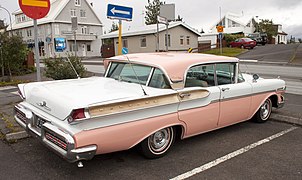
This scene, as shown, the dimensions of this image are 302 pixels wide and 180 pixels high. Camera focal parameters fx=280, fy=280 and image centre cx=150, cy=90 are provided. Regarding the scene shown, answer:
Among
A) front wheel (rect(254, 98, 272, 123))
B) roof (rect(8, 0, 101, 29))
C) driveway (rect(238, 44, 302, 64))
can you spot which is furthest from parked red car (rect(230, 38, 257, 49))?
front wheel (rect(254, 98, 272, 123))

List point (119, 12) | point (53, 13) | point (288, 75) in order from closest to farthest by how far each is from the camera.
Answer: point (119, 12)
point (288, 75)
point (53, 13)

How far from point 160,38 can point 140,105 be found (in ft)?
102

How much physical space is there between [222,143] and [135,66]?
6.22ft

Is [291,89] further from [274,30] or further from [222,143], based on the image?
[274,30]

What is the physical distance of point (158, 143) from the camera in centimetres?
398

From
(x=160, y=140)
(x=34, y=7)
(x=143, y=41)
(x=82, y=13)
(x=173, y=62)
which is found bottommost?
(x=160, y=140)

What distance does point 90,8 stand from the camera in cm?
5034

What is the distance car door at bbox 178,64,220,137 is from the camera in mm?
4035

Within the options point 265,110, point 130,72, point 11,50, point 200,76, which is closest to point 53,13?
point 11,50

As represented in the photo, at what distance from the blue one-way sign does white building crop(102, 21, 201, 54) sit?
86.1 ft

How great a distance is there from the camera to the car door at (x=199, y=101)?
159 inches

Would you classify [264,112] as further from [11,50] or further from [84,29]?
[84,29]

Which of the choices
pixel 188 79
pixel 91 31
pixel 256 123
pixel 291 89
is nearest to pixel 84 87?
pixel 188 79

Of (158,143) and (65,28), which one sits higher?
(65,28)
